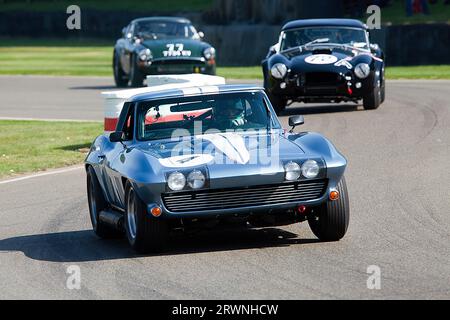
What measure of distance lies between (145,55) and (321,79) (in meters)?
Result: 7.55

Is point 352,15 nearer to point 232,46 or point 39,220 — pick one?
point 232,46

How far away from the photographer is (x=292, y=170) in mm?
8438

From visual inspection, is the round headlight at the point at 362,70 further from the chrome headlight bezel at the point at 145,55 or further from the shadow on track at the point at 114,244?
the shadow on track at the point at 114,244

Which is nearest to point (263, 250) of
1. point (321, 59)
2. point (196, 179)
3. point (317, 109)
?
point (196, 179)

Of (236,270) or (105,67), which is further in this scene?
(105,67)

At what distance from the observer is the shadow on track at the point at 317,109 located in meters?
19.8

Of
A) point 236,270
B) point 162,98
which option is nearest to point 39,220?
point 162,98

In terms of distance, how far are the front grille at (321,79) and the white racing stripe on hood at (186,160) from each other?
10.1 m

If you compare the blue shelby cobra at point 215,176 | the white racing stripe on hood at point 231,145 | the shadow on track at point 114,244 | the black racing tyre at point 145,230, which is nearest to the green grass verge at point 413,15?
the blue shelby cobra at point 215,176

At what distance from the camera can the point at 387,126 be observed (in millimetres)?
17172

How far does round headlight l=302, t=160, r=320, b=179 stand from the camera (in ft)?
27.8

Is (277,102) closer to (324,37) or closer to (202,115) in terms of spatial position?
(324,37)
